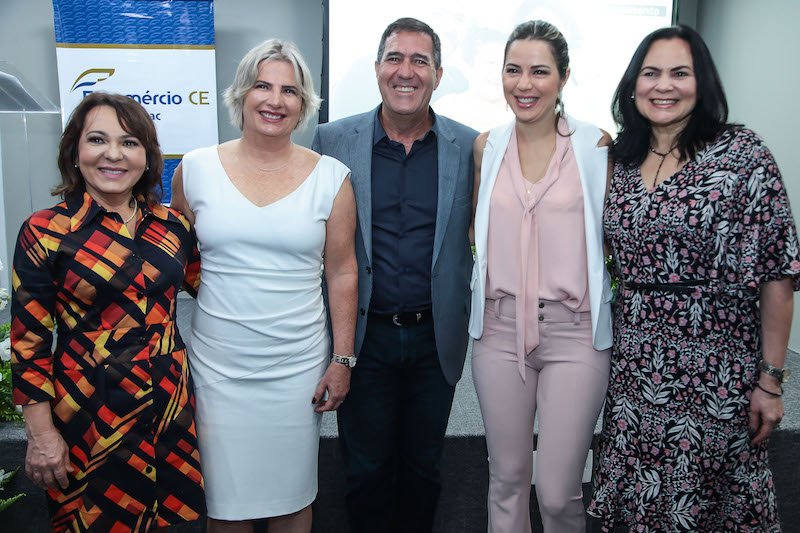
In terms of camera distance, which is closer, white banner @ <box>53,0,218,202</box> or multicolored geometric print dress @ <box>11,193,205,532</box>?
multicolored geometric print dress @ <box>11,193,205,532</box>

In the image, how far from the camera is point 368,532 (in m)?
2.16

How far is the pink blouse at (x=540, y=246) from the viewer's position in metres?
1.80

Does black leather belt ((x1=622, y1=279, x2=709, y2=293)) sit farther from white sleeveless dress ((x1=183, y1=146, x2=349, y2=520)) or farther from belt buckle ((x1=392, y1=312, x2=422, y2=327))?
white sleeveless dress ((x1=183, y1=146, x2=349, y2=520))

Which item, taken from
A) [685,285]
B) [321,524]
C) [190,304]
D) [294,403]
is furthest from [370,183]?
[190,304]

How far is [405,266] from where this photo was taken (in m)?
2.03

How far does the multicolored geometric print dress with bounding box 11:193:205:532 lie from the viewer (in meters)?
1.52

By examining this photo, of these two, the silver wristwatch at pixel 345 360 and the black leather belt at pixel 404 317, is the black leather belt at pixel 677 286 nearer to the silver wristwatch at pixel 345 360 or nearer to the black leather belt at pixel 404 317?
the black leather belt at pixel 404 317

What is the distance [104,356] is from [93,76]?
3779mm

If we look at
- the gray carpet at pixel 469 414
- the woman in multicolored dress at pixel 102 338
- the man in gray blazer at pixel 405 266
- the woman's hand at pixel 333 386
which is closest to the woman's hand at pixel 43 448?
the woman in multicolored dress at pixel 102 338

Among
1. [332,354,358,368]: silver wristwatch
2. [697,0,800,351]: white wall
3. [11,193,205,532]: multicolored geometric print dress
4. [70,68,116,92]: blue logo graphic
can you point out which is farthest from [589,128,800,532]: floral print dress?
[70,68,116,92]: blue logo graphic

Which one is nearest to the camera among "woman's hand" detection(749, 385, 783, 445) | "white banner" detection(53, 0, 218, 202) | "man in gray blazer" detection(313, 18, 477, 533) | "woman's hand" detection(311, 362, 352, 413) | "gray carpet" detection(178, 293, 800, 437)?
"woman's hand" detection(749, 385, 783, 445)

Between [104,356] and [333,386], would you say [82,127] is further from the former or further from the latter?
[333,386]

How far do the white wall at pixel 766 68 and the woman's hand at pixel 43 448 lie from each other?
4.04m

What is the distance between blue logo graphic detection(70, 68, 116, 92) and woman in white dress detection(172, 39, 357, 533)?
10.8ft
